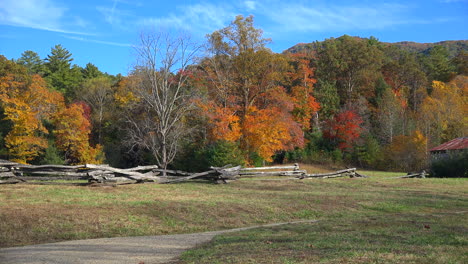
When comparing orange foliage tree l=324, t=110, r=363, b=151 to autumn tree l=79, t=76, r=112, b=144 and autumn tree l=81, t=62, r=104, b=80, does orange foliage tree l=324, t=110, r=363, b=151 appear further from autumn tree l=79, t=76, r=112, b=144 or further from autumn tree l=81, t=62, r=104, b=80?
autumn tree l=81, t=62, r=104, b=80

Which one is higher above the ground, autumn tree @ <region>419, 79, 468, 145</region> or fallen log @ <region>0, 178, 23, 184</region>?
autumn tree @ <region>419, 79, 468, 145</region>

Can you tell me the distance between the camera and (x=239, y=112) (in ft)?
135

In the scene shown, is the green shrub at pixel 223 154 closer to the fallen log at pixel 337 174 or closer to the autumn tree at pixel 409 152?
the fallen log at pixel 337 174

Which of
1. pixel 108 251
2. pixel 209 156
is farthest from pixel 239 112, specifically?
pixel 108 251

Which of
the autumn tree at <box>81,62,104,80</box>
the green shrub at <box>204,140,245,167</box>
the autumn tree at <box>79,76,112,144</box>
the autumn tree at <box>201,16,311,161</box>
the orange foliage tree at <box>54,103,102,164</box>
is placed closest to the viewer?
the green shrub at <box>204,140,245,167</box>

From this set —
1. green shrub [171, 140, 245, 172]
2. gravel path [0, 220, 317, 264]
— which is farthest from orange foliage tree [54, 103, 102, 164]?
gravel path [0, 220, 317, 264]

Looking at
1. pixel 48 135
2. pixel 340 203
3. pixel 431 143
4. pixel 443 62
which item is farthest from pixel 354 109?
pixel 340 203

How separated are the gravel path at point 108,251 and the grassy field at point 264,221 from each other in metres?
A: 0.66

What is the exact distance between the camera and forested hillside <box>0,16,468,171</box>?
35.1 m

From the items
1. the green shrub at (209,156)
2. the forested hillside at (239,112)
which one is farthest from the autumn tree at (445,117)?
the green shrub at (209,156)

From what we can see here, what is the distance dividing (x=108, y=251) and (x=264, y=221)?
578cm

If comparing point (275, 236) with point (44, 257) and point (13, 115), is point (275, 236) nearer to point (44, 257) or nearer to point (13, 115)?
point (44, 257)

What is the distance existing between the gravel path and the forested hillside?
814 inches

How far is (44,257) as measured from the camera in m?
7.48
